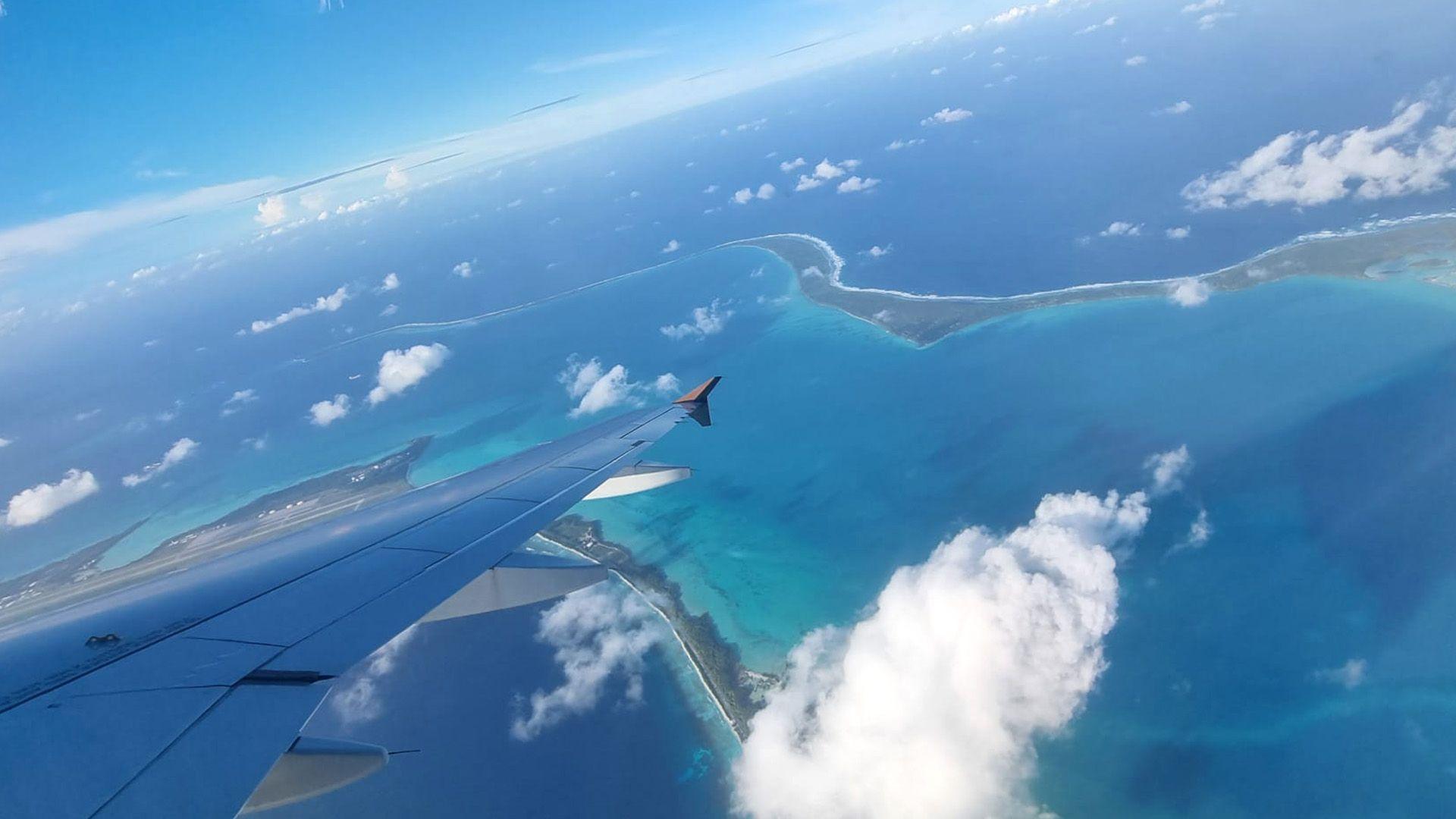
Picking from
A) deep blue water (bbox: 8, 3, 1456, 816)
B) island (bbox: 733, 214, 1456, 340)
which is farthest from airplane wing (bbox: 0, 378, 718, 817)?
island (bbox: 733, 214, 1456, 340)

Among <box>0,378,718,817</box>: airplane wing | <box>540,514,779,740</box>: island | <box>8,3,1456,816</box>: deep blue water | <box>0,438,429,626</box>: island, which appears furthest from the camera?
<box>0,438,429,626</box>: island

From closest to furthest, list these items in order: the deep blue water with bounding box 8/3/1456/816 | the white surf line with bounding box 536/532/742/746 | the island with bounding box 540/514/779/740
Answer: the deep blue water with bounding box 8/3/1456/816 < the white surf line with bounding box 536/532/742/746 < the island with bounding box 540/514/779/740

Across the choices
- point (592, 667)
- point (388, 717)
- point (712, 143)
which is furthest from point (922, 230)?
point (712, 143)

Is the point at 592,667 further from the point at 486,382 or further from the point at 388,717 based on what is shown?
the point at 486,382

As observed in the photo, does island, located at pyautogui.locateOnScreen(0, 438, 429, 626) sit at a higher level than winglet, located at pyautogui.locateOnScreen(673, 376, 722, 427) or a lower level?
lower

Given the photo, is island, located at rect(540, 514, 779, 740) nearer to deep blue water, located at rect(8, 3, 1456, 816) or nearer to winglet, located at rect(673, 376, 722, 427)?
deep blue water, located at rect(8, 3, 1456, 816)

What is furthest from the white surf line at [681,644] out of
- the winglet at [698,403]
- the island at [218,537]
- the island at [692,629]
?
the island at [218,537]
